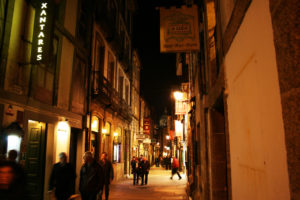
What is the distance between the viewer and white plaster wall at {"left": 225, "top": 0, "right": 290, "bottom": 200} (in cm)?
248

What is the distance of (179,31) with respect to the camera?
8.29m

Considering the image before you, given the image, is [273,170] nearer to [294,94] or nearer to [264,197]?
[264,197]

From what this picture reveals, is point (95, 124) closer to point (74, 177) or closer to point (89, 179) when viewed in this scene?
point (89, 179)

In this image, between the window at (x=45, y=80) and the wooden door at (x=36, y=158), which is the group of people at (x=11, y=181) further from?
the wooden door at (x=36, y=158)

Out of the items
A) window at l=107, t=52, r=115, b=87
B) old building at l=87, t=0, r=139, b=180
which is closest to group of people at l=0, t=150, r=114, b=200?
old building at l=87, t=0, r=139, b=180

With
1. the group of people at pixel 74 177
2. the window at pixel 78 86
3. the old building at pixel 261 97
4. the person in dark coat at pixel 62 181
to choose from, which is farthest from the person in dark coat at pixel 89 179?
the window at pixel 78 86

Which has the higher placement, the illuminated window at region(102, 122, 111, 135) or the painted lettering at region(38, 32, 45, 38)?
the painted lettering at region(38, 32, 45, 38)

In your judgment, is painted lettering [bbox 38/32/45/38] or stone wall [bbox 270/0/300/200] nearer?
stone wall [bbox 270/0/300/200]

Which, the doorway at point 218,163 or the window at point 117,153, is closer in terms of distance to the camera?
the doorway at point 218,163

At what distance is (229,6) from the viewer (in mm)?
4867

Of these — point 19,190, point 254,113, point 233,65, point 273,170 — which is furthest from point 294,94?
point 19,190

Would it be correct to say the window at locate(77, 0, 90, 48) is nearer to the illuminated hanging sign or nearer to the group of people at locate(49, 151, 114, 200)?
the illuminated hanging sign

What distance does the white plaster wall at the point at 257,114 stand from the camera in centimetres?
248

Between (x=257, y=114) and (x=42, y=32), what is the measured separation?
737cm
